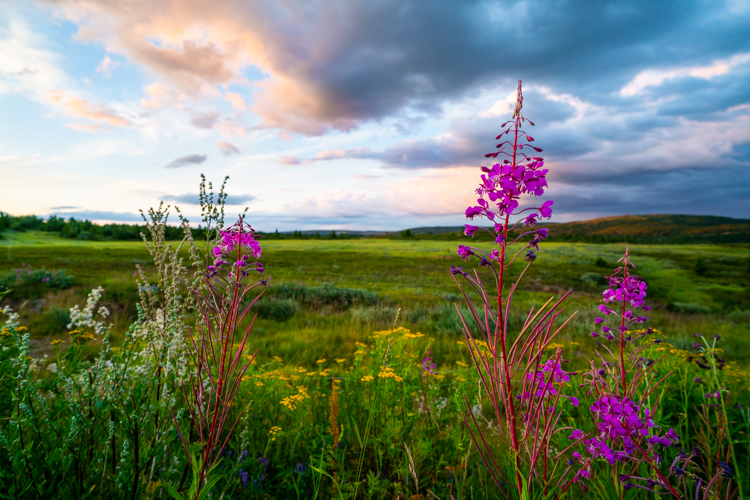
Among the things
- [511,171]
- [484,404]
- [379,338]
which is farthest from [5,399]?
[484,404]

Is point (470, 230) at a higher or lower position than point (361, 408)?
higher

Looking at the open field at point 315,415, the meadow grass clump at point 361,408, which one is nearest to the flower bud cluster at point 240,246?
the meadow grass clump at point 361,408

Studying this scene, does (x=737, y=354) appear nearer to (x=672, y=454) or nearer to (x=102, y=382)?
(x=672, y=454)

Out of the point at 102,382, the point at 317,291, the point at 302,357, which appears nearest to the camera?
the point at 102,382

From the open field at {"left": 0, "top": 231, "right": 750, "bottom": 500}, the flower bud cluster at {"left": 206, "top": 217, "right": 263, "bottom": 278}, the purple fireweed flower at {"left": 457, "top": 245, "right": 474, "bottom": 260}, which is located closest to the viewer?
the purple fireweed flower at {"left": 457, "top": 245, "right": 474, "bottom": 260}

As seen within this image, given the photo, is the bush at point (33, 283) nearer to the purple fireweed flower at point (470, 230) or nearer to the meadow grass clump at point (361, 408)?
the meadow grass clump at point (361, 408)

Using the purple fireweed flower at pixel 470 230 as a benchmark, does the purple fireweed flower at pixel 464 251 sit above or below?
below

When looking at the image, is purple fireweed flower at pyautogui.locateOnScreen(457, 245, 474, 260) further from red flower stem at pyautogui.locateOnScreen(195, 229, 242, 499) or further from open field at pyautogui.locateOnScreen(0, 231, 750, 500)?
red flower stem at pyautogui.locateOnScreen(195, 229, 242, 499)

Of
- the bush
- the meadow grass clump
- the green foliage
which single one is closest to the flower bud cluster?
the meadow grass clump

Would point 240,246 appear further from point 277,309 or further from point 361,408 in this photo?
point 277,309

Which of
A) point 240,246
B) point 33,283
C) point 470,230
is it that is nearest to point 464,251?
point 470,230

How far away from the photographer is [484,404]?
4418 mm

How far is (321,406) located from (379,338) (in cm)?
95

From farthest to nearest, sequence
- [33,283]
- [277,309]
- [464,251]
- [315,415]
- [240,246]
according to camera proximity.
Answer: [33,283], [277,309], [315,415], [240,246], [464,251]
